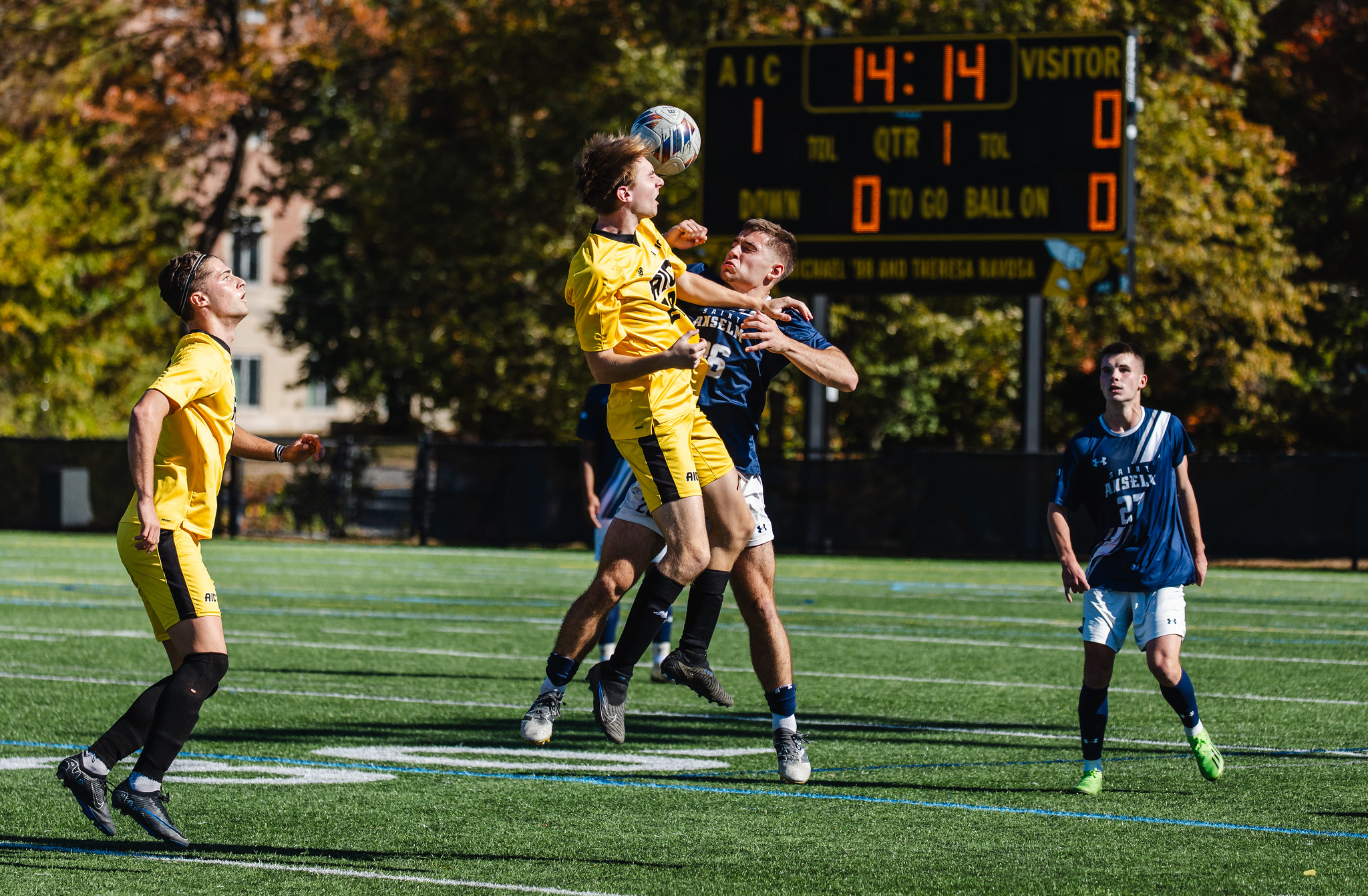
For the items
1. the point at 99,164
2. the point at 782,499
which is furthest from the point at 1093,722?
the point at 99,164

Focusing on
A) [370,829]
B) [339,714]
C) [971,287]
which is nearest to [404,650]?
[339,714]

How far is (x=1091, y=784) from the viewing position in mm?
7062

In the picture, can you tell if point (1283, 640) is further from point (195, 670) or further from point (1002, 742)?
point (195, 670)

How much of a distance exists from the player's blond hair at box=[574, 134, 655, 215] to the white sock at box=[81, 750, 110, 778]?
2531 millimetres

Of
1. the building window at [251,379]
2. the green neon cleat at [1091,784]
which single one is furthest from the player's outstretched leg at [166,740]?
the building window at [251,379]

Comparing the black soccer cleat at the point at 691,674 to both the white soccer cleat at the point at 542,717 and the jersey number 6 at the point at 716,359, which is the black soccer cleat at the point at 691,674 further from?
the jersey number 6 at the point at 716,359

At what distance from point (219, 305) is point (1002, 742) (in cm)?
447

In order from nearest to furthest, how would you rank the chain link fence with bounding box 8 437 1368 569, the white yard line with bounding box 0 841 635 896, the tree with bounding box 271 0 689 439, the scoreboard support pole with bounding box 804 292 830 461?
the white yard line with bounding box 0 841 635 896, the chain link fence with bounding box 8 437 1368 569, the scoreboard support pole with bounding box 804 292 830 461, the tree with bounding box 271 0 689 439

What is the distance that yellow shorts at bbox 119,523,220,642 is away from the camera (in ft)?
18.7

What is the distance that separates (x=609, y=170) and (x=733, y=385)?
1.19m

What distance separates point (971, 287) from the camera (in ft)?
69.8

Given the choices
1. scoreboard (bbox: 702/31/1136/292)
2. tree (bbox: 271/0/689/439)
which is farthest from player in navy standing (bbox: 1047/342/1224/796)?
tree (bbox: 271/0/689/439)

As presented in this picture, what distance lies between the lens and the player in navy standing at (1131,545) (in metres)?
7.09

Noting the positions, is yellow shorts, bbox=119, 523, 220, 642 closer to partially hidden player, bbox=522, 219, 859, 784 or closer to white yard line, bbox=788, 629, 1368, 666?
partially hidden player, bbox=522, 219, 859, 784
